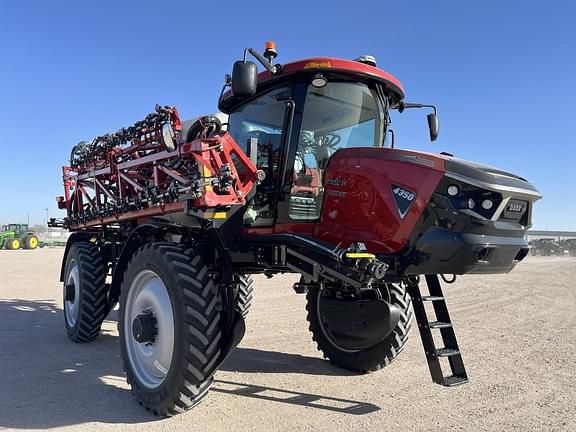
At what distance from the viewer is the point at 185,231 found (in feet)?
15.2

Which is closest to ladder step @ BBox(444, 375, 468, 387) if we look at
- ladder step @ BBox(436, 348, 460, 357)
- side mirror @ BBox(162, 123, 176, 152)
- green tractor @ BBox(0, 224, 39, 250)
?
ladder step @ BBox(436, 348, 460, 357)

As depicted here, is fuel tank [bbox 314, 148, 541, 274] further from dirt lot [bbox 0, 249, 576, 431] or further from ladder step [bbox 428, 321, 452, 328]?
dirt lot [bbox 0, 249, 576, 431]

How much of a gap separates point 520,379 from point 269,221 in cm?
312

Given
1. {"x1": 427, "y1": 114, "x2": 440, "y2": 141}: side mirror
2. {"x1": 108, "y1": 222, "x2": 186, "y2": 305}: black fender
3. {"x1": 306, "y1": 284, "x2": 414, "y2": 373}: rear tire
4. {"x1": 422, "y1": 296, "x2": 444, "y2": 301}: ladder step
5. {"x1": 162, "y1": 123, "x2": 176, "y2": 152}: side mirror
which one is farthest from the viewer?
{"x1": 427, "y1": 114, "x2": 440, "y2": 141}: side mirror

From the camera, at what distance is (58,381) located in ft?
15.8

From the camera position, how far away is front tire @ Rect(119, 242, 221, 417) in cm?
381

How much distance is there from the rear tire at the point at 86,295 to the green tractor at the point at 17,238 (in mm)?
34907

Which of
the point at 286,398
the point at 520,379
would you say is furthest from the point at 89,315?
the point at 520,379

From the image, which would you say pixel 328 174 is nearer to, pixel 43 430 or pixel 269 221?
pixel 269 221

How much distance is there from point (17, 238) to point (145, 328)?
39747mm

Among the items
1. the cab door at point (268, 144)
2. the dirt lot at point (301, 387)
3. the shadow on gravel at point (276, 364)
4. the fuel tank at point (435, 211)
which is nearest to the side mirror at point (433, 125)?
the fuel tank at point (435, 211)

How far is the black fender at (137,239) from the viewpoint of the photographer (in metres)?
4.68

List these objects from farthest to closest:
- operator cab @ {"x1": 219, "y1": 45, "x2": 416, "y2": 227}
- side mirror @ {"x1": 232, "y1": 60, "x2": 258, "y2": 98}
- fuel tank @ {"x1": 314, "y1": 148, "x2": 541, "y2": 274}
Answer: operator cab @ {"x1": 219, "y1": 45, "x2": 416, "y2": 227} < side mirror @ {"x1": 232, "y1": 60, "x2": 258, "y2": 98} < fuel tank @ {"x1": 314, "y1": 148, "x2": 541, "y2": 274}

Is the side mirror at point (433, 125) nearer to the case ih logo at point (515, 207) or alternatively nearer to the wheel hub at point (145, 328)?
the case ih logo at point (515, 207)
